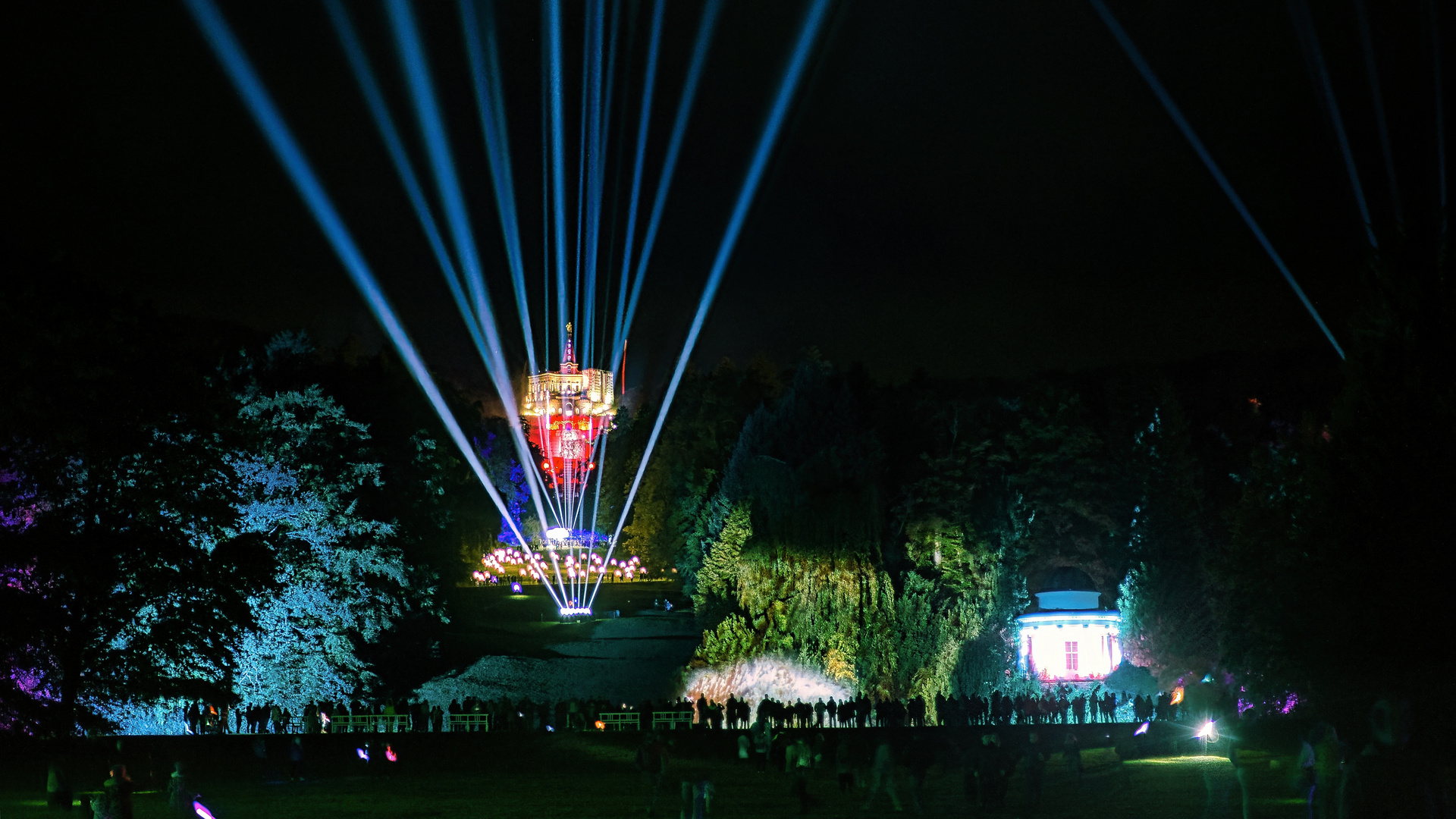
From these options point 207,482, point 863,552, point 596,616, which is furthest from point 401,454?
point 207,482

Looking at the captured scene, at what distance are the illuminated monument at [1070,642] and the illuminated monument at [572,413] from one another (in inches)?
2086

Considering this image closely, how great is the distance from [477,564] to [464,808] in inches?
2156

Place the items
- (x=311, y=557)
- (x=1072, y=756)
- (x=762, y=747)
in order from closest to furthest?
(x=1072, y=756)
(x=762, y=747)
(x=311, y=557)

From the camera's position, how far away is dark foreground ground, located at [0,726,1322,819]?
62.3 feet

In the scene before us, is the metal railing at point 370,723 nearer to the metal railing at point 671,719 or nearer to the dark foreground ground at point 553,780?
the dark foreground ground at point 553,780

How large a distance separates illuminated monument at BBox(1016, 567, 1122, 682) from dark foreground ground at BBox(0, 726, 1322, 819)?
1176cm

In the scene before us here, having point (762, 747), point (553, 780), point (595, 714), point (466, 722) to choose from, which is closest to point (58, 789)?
point (553, 780)

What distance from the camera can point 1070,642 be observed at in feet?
139

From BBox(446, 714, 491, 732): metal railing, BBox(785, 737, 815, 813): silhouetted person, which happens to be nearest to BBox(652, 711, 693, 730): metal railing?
BBox(446, 714, 491, 732): metal railing

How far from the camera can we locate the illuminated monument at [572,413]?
9500cm

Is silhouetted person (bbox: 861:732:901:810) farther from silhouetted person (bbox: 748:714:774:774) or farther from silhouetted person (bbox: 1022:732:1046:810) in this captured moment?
silhouetted person (bbox: 748:714:774:774)

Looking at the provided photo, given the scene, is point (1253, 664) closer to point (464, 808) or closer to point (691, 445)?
point (464, 808)

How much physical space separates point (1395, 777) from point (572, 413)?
86.9m

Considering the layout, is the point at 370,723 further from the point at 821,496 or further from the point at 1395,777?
the point at 1395,777
